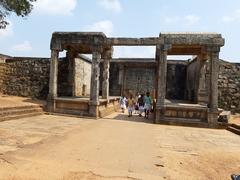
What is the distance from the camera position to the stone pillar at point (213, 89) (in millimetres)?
13133

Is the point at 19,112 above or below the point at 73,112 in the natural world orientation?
above

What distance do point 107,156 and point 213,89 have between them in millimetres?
8395

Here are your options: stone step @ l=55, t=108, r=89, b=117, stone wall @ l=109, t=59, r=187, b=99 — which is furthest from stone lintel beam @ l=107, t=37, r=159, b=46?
stone wall @ l=109, t=59, r=187, b=99

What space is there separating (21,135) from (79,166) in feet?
10.4

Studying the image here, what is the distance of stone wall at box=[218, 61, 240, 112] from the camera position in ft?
61.3

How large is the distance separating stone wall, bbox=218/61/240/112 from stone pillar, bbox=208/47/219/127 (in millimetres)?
5951

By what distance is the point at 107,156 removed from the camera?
20.9 feet

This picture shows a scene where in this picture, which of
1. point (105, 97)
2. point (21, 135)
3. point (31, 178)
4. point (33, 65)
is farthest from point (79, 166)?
point (33, 65)

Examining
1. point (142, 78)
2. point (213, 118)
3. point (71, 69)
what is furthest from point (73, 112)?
point (142, 78)

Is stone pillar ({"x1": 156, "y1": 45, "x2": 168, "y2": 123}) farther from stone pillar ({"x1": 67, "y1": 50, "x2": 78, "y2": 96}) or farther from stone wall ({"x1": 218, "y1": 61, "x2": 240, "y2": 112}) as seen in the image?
stone wall ({"x1": 218, "y1": 61, "x2": 240, "y2": 112})

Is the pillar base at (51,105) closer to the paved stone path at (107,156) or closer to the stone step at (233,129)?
the paved stone path at (107,156)

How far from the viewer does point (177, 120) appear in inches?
531

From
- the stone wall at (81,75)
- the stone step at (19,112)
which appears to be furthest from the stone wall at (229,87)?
the stone step at (19,112)

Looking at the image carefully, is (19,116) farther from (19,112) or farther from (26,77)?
(26,77)
